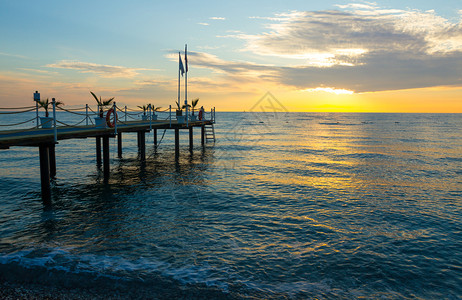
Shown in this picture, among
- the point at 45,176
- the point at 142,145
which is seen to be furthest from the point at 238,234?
the point at 142,145

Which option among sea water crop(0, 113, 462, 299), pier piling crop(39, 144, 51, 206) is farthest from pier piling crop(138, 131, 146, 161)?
pier piling crop(39, 144, 51, 206)

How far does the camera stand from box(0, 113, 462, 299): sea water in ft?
25.3

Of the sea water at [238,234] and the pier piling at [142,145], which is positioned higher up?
the pier piling at [142,145]

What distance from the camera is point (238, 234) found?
10.9 meters

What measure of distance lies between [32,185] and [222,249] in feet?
47.5

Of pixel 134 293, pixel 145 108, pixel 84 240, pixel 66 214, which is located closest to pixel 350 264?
pixel 134 293

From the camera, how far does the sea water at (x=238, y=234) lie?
7723mm

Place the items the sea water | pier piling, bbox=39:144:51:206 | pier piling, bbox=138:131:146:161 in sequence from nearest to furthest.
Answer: the sea water → pier piling, bbox=39:144:51:206 → pier piling, bbox=138:131:146:161

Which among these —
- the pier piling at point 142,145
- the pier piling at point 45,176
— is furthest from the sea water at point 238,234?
the pier piling at point 142,145

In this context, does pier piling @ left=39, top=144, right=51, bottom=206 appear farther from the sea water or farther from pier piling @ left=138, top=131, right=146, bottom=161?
pier piling @ left=138, top=131, right=146, bottom=161

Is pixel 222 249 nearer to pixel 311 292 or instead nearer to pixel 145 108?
pixel 311 292

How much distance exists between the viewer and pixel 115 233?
10641 mm

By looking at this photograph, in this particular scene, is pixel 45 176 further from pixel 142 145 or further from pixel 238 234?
pixel 142 145

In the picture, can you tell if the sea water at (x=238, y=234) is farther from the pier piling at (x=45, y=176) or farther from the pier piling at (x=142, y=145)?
the pier piling at (x=142, y=145)
